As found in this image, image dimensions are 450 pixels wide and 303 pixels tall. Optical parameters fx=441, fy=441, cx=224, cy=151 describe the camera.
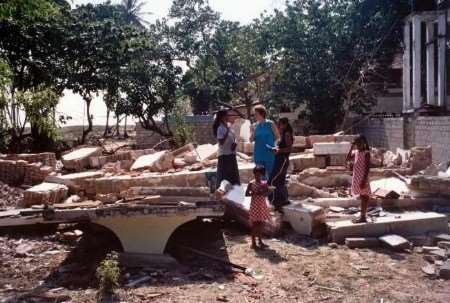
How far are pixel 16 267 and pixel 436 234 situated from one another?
5.23 metres

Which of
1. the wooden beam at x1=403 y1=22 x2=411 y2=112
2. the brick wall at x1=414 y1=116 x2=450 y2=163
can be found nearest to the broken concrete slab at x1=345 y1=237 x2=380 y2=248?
the brick wall at x1=414 y1=116 x2=450 y2=163

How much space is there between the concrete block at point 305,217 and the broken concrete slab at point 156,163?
13.0 ft

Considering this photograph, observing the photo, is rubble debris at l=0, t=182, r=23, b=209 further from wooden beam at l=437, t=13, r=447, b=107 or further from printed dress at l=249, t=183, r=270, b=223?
wooden beam at l=437, t=13, r=447, b=107

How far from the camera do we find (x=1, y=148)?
12914 millimetres

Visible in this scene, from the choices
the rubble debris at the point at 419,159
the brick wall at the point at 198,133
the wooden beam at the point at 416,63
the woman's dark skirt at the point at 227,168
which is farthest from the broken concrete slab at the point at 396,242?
the brick wall at the point at 198,133

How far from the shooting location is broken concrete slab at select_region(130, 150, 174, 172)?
950cm

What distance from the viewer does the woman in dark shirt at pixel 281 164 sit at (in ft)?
21.2

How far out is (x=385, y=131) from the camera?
13.1 meters

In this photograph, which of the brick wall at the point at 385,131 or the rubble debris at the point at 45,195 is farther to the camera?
the brick wall at the point at 385,131

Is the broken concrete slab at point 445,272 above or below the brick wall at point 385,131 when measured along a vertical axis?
below

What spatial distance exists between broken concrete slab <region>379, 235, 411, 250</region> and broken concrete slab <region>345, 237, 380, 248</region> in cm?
9

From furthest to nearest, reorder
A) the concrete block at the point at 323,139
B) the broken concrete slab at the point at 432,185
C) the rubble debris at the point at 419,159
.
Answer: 1. the concrete block at the point at 323,139
2. the rubble debris at the point at 419,159
3. the broken concrete slab at the point at 432,185

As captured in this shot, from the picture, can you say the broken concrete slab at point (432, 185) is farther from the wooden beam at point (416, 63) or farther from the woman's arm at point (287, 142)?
the wooden beam at point (416, 63)

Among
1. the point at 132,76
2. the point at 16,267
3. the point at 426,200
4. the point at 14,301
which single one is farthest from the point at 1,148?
the point at 426,200
